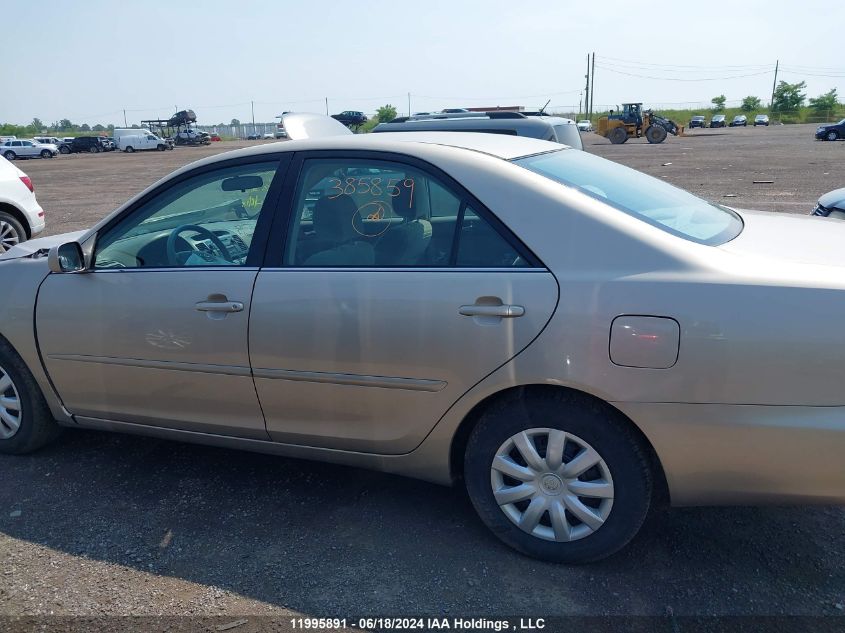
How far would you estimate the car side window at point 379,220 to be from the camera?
280cm

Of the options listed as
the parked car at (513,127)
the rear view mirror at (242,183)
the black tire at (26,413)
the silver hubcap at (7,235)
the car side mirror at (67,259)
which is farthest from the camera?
the silver hubcap at (7,235)

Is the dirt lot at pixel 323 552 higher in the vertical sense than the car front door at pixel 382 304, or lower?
lower

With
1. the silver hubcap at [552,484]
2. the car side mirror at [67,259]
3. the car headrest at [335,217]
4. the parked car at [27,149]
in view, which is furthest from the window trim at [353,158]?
the parked car at [27,149]

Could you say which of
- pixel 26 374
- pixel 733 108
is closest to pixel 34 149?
pixel 26 374

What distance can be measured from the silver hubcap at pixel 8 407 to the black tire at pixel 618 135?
41.9 meters

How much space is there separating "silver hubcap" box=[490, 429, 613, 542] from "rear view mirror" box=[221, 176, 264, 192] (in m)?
1.63

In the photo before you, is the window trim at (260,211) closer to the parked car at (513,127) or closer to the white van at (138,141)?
the parked car at (513,127)

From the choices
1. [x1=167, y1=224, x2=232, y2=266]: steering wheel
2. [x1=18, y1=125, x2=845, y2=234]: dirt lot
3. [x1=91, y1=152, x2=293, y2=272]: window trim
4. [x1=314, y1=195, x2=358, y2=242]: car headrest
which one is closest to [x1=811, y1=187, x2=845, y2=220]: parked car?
[x1=314, y1=195, x2=358, y2=242]: car headrest

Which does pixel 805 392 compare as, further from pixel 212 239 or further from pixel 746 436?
pixel 212 239

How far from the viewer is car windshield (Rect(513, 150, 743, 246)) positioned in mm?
2803

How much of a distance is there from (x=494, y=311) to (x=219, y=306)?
4.01ft

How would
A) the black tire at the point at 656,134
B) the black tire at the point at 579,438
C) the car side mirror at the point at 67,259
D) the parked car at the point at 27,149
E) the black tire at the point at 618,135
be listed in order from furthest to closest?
1. the parked car at the point at 27,149
2. the black tire at the point at 618,135
3. the black tire at the point at 656,134
4. the car side mirror at the point at 67,259
5. the black tire at the point at 579,438

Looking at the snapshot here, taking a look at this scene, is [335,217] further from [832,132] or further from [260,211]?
[832,132]

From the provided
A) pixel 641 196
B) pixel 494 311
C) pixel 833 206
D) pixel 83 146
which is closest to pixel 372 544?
pixel 494 311
